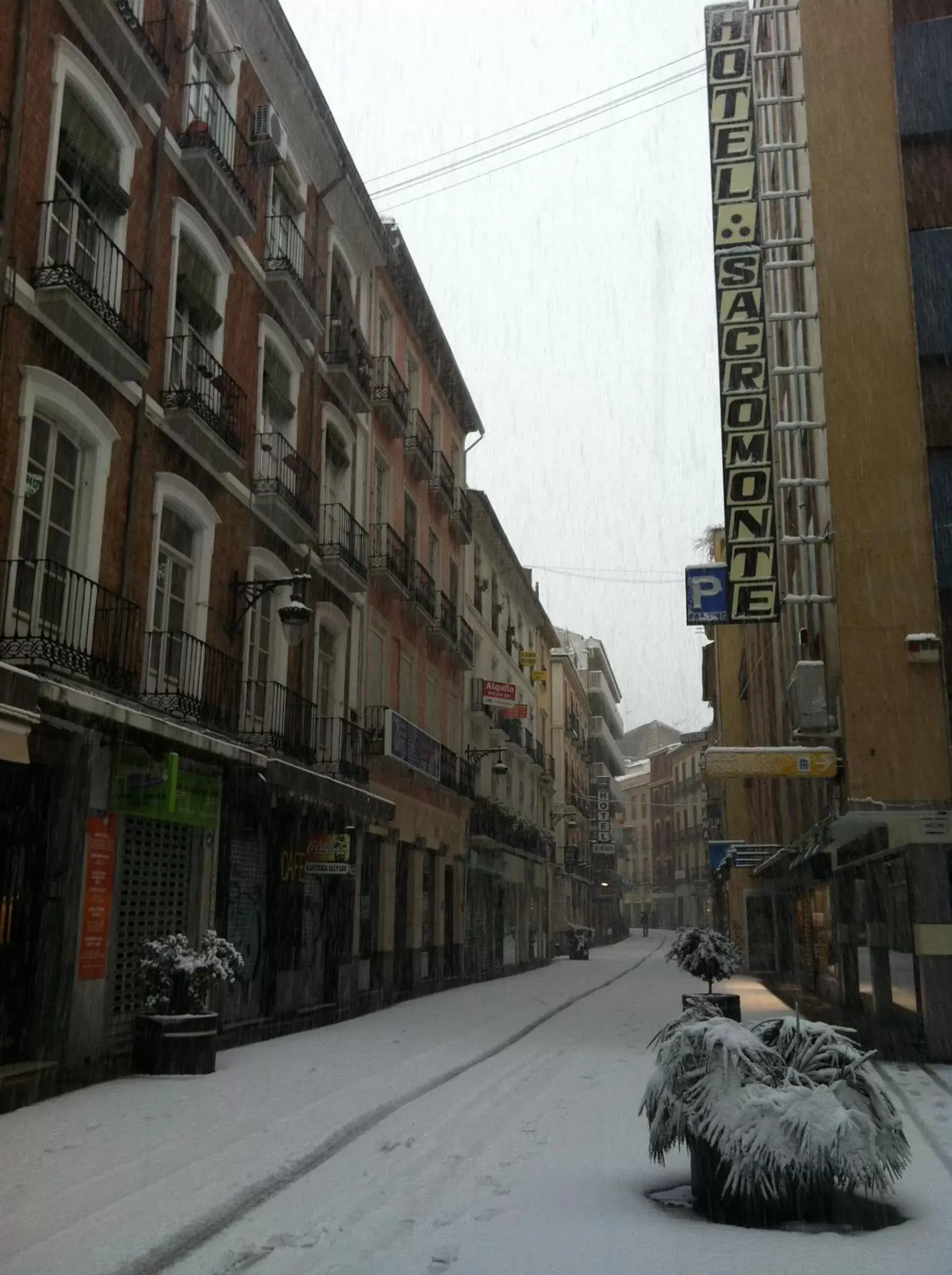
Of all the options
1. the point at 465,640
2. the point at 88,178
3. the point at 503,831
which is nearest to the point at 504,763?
the point at 503,831

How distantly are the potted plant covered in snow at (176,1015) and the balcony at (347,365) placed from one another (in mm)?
11618

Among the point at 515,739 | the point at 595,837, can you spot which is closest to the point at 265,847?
the point at 515,739

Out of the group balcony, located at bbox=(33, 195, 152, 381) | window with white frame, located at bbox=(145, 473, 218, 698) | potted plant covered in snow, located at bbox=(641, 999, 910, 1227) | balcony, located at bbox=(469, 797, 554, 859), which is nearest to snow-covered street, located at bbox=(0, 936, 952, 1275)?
potted plant covered in snow, located at bbox=(641, 999, 910, 1227)

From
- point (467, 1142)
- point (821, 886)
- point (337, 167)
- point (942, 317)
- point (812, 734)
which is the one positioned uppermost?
point (337, 167)

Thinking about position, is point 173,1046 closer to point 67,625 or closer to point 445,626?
point 67,625

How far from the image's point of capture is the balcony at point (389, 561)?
2286 centimetres

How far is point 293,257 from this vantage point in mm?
19266

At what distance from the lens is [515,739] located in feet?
122

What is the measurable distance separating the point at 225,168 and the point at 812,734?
10.9 meters

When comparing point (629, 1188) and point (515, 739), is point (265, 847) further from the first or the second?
point (515, 739)

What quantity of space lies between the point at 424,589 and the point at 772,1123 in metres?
21.2

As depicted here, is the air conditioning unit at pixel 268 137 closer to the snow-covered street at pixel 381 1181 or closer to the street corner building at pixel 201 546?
the street corner building at pixel 201 546

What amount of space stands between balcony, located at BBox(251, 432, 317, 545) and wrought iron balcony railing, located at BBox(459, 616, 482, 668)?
10.8 m

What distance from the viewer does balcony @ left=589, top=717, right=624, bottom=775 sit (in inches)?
2940
